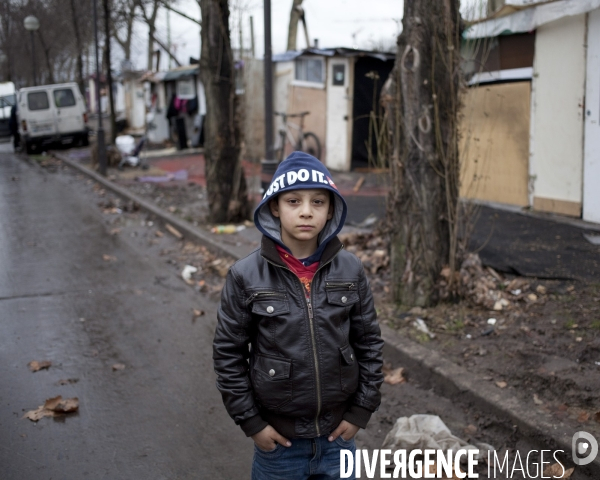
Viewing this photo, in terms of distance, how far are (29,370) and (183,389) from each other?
49.5 inches

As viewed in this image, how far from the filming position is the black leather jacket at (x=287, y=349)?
2.47 m

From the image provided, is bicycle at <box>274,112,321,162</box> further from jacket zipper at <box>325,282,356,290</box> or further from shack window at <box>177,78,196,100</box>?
jacket zipper at <box>325,282,356,290</box>

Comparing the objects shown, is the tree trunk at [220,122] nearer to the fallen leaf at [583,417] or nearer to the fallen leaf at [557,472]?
the fallen leaf at [583,417]

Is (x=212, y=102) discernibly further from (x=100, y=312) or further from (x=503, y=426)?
(x=503, y=426)

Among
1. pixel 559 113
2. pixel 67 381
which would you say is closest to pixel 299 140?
pixel 559 113

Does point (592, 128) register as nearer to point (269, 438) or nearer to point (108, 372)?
point (108, 372)

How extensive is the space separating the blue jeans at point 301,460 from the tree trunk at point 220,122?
7764 mm

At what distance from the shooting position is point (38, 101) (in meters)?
25.3

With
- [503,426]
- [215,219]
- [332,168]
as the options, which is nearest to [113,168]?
[332,168]

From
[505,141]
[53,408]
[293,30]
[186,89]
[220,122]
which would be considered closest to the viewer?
[53,408]

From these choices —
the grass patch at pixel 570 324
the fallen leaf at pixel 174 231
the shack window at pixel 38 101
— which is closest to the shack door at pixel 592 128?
the grass patch at pixel 570 324

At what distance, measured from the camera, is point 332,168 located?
16859 mm
